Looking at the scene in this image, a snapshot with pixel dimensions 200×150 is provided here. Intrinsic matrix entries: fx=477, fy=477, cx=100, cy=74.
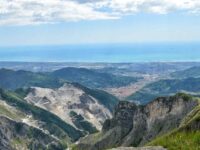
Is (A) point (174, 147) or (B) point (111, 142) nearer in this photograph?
(A) point (174, 147)

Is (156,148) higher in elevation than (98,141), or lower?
higher

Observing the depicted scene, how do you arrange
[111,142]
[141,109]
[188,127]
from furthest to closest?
1. [111,142]
2. [141,109]
3. [188,127]

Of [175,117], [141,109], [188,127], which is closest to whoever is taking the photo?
[188,127]

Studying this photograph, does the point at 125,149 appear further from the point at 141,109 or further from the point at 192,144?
the point at 141,109

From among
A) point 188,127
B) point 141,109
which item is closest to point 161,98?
point 141,109

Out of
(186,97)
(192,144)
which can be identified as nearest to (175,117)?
(186,97)

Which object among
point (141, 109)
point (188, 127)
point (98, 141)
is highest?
point (188, 127)
